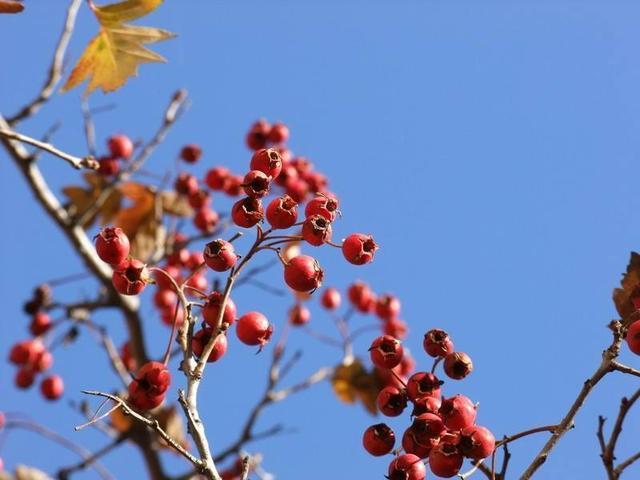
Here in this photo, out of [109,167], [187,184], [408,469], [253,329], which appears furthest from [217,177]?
[408,469]

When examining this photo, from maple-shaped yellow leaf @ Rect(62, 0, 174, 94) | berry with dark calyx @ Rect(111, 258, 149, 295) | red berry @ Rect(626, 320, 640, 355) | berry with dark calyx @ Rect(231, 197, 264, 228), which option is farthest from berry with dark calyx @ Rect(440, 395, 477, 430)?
maple-shaped yellow leaf @ Rect(62, 0, 174, 94)

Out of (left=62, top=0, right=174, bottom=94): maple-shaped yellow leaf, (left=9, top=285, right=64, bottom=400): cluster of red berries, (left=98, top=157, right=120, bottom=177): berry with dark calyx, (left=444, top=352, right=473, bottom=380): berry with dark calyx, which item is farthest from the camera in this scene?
(left=9, top=285, right=64, bottom=400): cluster of red berries

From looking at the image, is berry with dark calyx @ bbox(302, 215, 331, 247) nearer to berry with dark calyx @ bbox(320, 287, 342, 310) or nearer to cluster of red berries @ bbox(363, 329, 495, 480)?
cluster of red berries @ bbox(363, 329, 495, 480)

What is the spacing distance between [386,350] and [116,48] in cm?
171

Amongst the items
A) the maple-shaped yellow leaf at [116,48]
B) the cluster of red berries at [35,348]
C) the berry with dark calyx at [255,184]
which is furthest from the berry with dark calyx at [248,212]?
the cluster of red berries at [35,348]

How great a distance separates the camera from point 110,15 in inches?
126

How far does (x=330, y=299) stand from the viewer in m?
6.19

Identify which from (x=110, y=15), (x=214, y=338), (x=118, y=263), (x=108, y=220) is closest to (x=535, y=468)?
(x=214, y=338)

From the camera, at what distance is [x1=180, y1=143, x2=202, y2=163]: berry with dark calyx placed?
5344 mm

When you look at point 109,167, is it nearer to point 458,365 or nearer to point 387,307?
point 387,307

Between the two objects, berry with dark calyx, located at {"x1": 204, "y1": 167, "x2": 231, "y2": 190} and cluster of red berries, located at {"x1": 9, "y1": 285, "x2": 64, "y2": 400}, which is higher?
berry with dark calyx, located at {"x1": 204, "y1": 167, "x2": 231, "y2": 190}

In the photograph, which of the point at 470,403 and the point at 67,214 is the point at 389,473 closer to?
the point at 470,403

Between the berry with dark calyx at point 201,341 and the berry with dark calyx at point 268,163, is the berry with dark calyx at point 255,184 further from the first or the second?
the berry with dark calyx at point 201,341

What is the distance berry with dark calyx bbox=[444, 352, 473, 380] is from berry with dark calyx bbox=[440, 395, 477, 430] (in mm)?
121
